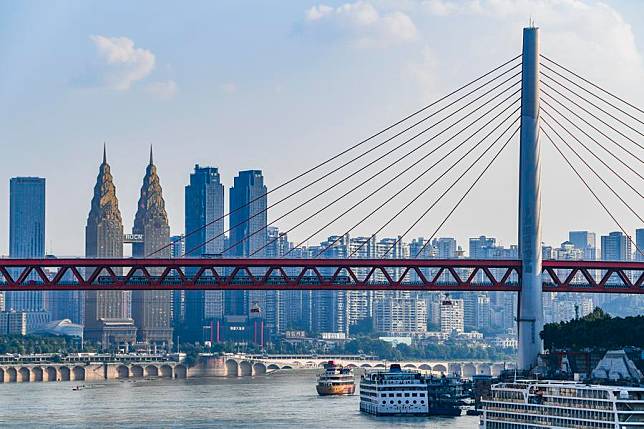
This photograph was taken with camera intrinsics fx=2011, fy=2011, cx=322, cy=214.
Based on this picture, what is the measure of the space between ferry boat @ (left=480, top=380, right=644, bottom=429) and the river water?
673 inches

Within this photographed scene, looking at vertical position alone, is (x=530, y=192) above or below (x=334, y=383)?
above

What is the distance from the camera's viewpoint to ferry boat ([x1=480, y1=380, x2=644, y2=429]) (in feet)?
218

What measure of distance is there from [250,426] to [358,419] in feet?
28.7

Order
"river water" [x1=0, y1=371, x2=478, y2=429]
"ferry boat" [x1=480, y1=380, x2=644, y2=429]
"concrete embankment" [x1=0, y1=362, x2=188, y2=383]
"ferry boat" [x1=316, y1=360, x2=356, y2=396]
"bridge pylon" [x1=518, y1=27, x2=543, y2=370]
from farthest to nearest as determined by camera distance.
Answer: "concrete embankment" [x1=0, y1=362, x2=188, y2=383]
"ferry boat" [x1=316, y1=360, x2=356, y2=396]
"river water" [x1=0, y1=371, x2=478, y2=429]
"bridge pylon" [x1=518, y1=27, x2=543, y2=370]
"ferry boat" [x1=480, y1=380, x2=644, y2=429]

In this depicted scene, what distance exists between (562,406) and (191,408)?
45009mm

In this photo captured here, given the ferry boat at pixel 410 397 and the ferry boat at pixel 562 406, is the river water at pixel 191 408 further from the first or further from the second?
the ferry boat at pixel 562 406

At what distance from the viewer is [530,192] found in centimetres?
8688

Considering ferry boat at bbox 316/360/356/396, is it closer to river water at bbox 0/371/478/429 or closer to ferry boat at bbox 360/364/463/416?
river water at bbox 0/371/478/429

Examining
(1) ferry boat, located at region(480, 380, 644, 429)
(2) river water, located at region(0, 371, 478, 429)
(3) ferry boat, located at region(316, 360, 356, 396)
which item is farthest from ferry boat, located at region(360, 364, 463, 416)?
(1) ferry boat, located at region(480, 380, 644, 429)

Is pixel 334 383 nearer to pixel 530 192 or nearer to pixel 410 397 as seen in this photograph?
pixel 410 397

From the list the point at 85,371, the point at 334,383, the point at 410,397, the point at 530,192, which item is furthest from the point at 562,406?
the point at 85,371

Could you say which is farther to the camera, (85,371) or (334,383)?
(85,371)

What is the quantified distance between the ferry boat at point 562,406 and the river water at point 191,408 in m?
17.1

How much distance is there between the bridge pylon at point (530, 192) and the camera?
8675 centimetres
